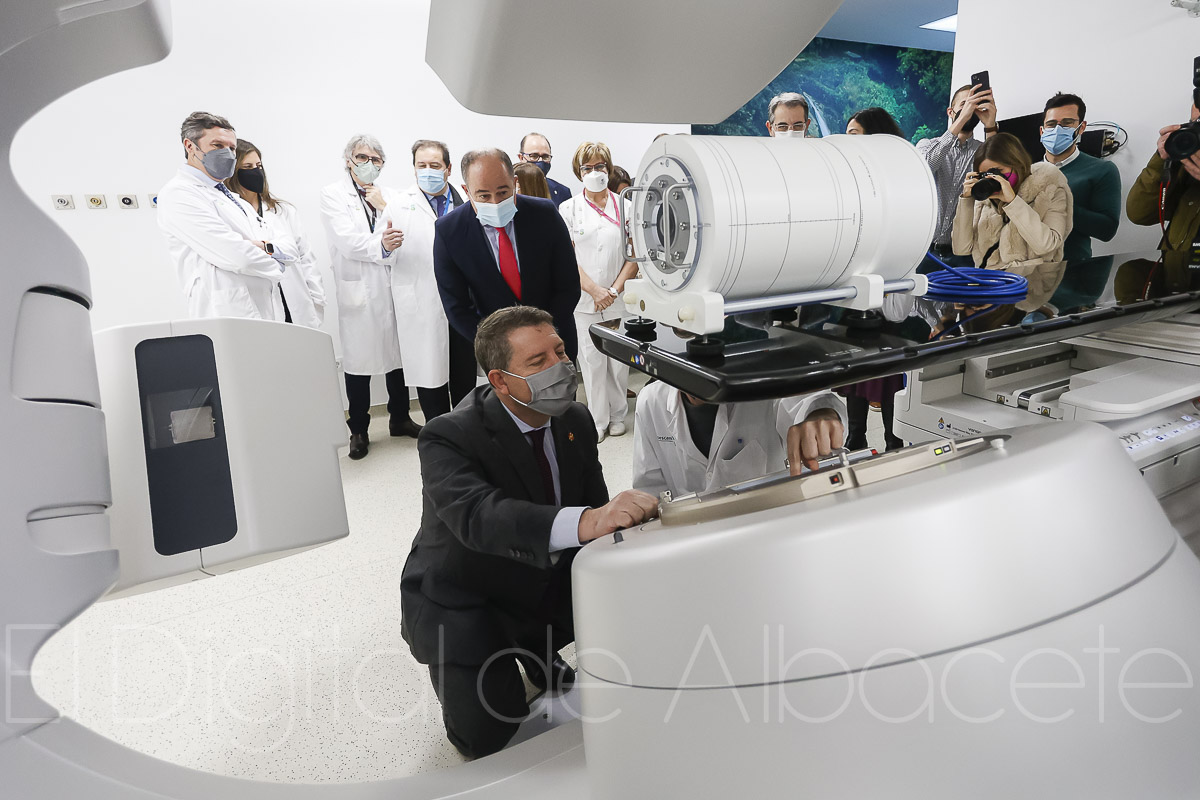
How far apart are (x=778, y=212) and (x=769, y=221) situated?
0.02m

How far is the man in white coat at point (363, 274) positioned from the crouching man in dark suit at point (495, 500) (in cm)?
226

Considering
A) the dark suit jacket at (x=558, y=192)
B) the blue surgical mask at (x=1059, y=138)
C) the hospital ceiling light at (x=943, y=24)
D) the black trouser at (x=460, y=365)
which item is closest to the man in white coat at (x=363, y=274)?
the black trouser at (x=460, y=365)

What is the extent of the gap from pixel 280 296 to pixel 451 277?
111cm

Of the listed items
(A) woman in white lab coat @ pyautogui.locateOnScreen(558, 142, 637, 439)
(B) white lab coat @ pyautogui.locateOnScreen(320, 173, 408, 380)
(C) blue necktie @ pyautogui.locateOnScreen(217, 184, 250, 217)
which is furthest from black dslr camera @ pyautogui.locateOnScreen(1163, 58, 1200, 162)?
(C) blue necktie @ pyautogui.locateOnScreen(217, 184, 250, 217)

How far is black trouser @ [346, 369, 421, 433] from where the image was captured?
375 cm

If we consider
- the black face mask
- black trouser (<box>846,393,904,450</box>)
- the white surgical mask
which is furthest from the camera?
the white surgical mask

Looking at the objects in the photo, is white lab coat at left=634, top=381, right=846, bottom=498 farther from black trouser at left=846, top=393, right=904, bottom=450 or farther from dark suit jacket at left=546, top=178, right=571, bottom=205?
dark suit jacket at left=546, top=178, right=571, bottom=205

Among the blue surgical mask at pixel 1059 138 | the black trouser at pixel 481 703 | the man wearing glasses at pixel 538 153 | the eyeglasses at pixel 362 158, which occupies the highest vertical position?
the man wearing glasses at pixel 538 153

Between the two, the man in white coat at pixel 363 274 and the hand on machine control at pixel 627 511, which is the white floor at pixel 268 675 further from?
the man in white coat at pixel 363 274

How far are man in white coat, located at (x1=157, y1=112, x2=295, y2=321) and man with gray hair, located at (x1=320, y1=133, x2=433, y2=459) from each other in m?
0.41

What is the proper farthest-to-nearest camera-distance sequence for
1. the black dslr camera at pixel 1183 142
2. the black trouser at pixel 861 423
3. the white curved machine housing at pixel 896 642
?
the black trouser at pixel 861 423
the black dslr camera at pixel 1183 142
the white curved machine housing at pixel 896 642

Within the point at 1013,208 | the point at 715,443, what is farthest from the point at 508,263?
the point at 1013,208

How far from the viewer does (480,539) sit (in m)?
1.27

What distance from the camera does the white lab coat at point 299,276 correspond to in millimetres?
3531
